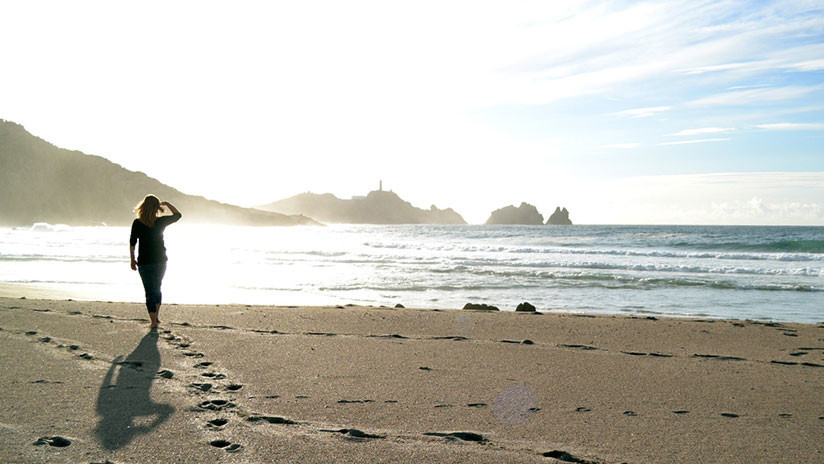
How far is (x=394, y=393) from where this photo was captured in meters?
4.27

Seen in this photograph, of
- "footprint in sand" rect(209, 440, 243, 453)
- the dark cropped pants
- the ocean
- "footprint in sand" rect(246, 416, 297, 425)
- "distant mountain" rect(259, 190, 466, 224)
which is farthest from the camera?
"distant mountain" rect(259, 190, 466, 224)

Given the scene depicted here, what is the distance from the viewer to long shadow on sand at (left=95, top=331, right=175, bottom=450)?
325 cm

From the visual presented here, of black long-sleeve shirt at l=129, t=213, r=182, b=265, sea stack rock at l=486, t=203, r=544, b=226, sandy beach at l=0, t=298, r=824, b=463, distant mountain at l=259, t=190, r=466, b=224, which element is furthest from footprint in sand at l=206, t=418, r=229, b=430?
distant mountain at l=259, t=190, r=466, b=224

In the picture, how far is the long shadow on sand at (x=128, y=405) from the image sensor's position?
3252 millimetres

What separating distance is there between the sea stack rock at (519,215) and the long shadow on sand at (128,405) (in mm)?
144893

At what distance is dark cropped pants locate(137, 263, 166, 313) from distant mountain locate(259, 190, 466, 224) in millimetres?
177962

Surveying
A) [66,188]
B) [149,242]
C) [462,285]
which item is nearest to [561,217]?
[66,188]

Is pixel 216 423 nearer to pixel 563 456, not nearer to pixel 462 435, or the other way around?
pixel 462 435

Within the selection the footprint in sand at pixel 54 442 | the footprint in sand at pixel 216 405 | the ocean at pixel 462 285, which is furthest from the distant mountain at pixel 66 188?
the footprint in sand at pixel 54 442

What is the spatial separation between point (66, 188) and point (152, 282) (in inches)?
5138

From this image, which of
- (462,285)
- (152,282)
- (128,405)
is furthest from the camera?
(462,285)

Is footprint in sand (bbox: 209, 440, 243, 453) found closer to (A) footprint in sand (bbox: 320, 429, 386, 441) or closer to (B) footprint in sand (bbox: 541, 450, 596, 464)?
(A) footprint in sand (bbox: 320, 429, 386, 441)

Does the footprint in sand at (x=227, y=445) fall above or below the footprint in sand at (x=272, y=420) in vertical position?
above

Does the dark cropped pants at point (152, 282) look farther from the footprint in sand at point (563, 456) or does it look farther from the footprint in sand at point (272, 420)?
the footprint in sand at point (563, 456)
